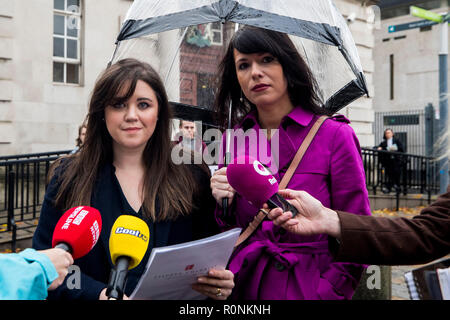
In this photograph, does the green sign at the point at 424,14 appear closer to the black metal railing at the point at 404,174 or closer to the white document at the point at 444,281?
the black metal railing at the point at 404,174

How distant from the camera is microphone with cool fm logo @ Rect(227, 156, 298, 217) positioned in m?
1.85

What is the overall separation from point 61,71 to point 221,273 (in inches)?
353

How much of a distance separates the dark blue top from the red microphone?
563mm

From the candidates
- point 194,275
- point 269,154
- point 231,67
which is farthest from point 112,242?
point 231,67

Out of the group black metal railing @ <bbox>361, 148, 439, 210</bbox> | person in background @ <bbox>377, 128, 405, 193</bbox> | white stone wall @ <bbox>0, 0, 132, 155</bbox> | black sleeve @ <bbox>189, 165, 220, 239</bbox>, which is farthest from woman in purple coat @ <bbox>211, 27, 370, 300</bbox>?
person in background @ <bbox>377, 128, 405, 193</bbox>

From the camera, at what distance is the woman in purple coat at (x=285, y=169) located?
2.18 metres

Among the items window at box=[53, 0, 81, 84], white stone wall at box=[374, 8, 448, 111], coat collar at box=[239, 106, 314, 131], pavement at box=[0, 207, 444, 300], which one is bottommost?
pavement at box=[0, 207, 444, 300]

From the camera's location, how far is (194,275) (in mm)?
1800

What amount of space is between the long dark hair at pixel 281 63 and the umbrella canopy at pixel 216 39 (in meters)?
0.15

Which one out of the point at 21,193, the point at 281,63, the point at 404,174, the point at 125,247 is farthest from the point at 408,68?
the point at 125,247

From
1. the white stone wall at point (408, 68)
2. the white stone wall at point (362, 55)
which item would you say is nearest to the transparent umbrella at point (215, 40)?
the white stone wall at point (362, 55)

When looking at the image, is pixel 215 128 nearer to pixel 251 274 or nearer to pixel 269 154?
pixel 269 154

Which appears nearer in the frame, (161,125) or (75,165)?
(75,165)

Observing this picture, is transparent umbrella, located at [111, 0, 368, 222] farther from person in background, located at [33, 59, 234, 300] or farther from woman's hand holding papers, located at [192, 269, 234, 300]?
woman's hand holding papers, located at [192, 269, 234, 300]
